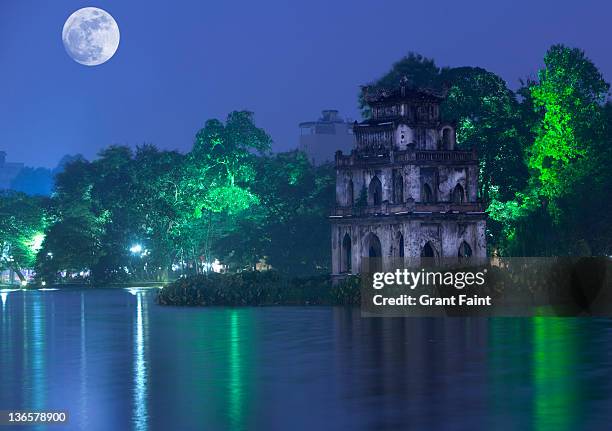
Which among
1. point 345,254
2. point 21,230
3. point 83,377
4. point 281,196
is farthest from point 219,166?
point 83,377

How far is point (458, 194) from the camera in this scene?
3327 inches

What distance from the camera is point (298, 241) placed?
396 feet

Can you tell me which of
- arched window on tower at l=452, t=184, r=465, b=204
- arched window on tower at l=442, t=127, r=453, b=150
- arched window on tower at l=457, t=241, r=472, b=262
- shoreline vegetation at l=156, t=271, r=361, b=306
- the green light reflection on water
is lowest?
the green light reflection on water

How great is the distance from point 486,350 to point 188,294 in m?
44.7

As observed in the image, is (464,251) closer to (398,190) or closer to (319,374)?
(398,190)

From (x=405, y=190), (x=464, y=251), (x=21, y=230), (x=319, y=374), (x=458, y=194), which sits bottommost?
(x=319, y=374)

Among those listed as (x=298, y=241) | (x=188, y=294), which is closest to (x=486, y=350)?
(x=188, y=294)

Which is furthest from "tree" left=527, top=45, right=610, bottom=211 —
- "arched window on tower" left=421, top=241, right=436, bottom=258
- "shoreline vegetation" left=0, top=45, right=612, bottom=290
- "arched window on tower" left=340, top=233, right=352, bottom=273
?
"arched window on tower" left=340, top=233, right=352, bottom=273

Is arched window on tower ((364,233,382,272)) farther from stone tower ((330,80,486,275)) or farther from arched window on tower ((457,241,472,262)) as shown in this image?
arched window on tower ((457,241,472,262))

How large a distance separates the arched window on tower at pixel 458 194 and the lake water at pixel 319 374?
28.1 metres

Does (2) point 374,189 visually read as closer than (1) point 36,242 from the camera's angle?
Yes

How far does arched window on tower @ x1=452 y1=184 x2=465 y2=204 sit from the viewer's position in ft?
276

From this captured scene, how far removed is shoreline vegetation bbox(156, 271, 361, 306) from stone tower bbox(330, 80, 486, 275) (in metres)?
4.11

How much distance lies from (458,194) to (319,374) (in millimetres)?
53312
